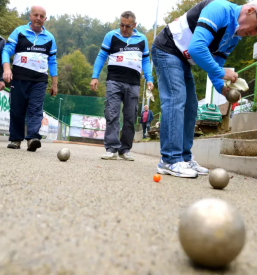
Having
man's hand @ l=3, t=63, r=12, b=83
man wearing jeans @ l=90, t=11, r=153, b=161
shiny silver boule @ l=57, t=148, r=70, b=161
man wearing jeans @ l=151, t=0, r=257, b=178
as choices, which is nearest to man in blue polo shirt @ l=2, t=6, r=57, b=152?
man's hand @ l=3, t=63, r=12, b=83

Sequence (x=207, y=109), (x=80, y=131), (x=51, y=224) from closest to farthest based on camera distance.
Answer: (x=51, y=224), (x=207, y=109), (x=80, y=131)

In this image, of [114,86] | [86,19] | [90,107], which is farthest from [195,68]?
[86,19]

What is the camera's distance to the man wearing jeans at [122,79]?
4.86 metres

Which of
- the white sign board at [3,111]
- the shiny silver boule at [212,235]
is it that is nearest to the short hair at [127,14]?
the shiny silver boule at [212,235]

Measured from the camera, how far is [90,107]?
2323 centimetres

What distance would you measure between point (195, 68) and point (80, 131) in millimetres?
11113

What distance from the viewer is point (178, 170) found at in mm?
3076

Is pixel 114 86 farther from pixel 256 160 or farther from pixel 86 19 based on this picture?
pixel 86 19

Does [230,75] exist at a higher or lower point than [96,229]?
higher

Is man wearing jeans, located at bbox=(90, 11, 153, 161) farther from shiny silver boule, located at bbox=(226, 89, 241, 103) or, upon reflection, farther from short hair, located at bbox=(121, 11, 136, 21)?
shiny silver boule, located at bbox=(226, 89, 241, 103)

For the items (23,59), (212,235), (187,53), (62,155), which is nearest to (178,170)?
(187,53)

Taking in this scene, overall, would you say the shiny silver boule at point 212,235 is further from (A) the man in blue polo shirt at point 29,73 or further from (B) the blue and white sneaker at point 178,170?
(A) the man in blue polo shirt at point 29,73

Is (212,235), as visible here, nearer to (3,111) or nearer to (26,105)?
(26,105)

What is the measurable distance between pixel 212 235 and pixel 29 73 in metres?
4.56
